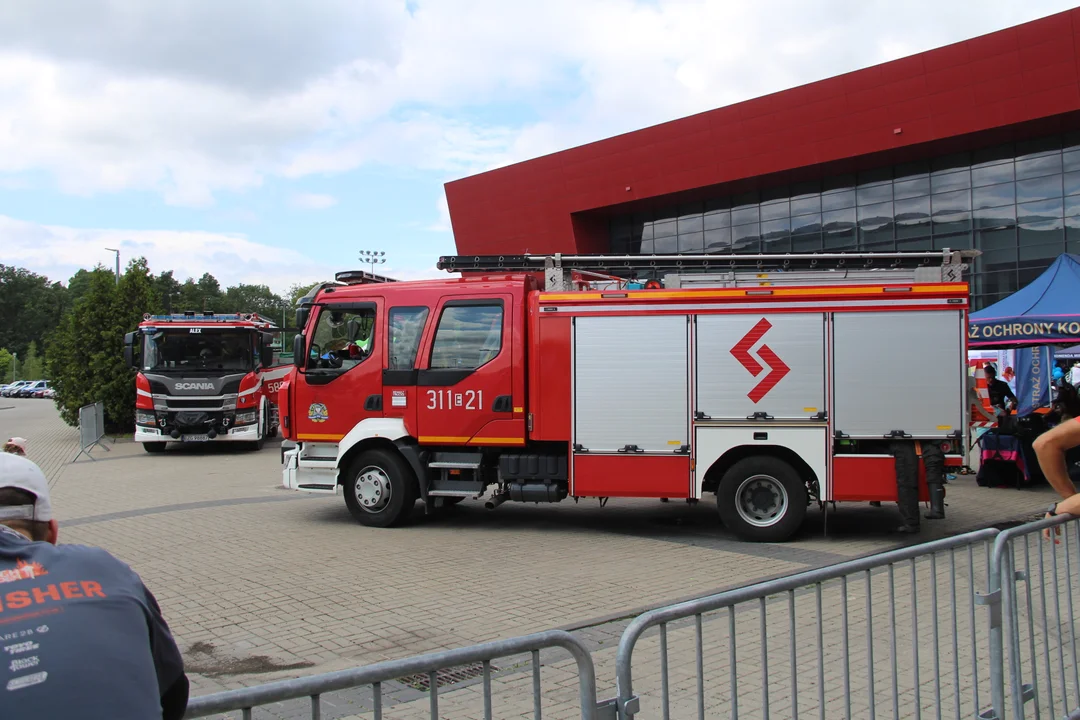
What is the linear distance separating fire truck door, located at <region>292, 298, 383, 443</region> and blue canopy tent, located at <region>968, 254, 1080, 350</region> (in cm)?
797

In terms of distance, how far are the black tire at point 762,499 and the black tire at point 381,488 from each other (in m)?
3.55

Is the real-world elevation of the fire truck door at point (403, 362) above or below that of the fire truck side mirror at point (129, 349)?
below

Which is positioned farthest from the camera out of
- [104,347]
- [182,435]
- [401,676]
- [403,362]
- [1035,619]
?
[104,347]

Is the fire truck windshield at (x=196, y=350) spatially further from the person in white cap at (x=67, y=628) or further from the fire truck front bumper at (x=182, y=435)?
the person in white cap at (x=67, y=628)

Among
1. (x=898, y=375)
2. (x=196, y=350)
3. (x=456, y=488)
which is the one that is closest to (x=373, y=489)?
(x=456, y=488)

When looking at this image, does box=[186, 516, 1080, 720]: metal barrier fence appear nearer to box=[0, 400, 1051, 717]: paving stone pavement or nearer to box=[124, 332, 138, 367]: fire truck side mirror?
box=[0, 400, 1051, 717]: paving stone pavement

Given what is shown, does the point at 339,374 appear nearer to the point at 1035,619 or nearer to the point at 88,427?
the point at 1035,619

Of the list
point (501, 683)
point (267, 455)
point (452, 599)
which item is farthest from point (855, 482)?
point (267, 455)

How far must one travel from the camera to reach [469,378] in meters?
9.81

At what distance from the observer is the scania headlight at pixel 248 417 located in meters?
19.7

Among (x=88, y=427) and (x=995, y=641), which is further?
(x=88, y=427)

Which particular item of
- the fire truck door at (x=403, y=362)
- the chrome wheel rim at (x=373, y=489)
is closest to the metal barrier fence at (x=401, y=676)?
the fire truck door at (x=403, y=362)

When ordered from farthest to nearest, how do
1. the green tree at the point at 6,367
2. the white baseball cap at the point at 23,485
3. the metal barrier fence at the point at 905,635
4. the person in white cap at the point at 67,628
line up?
the green tree at the point at 6,367 < the metal barrier fence at the point at 905,635 < the white baseball cap at the point at 23,485 < the person in white cap at the point at 67,628

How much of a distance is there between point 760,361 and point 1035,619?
16.3 feet
